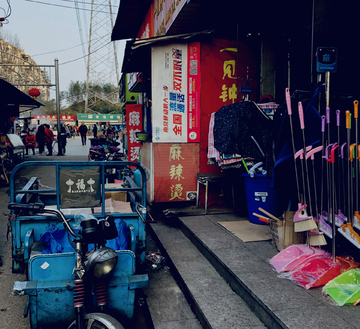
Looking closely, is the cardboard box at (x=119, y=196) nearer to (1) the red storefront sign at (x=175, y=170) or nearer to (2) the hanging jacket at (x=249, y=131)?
(1) the red storefront sign at (x=175, y=170)

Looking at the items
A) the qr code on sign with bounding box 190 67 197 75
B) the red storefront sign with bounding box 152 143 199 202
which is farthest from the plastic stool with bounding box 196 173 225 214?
the qr code on sign with bounding box 190 67 197 75

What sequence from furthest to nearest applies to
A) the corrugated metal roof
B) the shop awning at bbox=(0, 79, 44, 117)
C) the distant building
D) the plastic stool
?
the distant building
the shop awning at bbox=(0, 79, 44, 117)
the corrugated metal roof
the plastic stool

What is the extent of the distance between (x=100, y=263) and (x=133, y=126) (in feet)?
29.8

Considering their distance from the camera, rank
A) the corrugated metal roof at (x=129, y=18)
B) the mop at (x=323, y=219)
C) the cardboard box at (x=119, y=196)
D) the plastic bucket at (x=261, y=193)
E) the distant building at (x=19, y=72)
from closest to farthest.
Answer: the mop at (x=323, y=219)
the plastic bucket at (x=261, y=193)
the cardboard box at (x=119, y=196)
the corrugated metal roof at (x=129, y=18)
the distant building at (x=19, y=72)

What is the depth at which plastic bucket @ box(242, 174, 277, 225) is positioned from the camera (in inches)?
205

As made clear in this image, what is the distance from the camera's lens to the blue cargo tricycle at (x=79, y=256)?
94.6 inches

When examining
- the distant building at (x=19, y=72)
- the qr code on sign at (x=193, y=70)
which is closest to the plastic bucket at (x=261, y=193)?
the qr code on sign at (x=193, y=70)

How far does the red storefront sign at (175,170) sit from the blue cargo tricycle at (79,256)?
230cm

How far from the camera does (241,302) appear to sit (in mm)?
3400

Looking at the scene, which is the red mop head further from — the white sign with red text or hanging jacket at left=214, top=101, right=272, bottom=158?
the white sign with red text

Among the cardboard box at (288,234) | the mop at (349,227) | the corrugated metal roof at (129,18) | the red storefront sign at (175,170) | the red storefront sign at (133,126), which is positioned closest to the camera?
the mop at (349,227)

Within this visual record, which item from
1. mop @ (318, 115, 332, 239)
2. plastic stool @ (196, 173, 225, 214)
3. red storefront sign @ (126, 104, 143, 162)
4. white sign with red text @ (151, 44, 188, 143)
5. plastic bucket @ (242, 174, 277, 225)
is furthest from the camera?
red storefront sign @ (126, 104, 143, 162)

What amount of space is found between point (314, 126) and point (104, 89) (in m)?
64.6

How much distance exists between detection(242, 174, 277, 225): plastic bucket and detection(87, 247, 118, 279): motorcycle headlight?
132 inches
